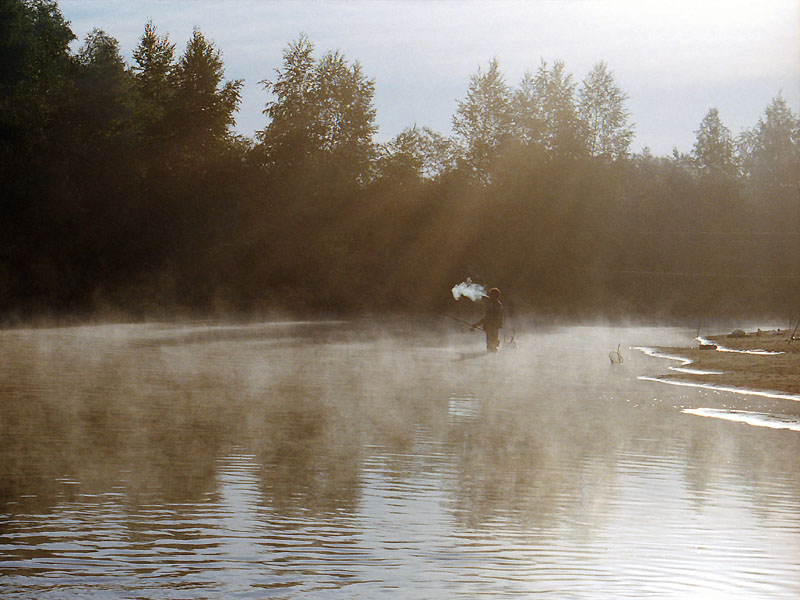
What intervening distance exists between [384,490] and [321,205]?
178ft

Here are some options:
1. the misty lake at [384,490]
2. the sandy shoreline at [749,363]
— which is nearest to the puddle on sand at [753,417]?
the misty lake at [384,490]

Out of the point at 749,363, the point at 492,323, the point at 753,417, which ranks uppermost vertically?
the point at 492,323

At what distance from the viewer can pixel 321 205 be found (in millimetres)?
63594

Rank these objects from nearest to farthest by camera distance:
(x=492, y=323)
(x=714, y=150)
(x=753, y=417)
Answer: (x=753, y=417) < (x=492, y=323) < (x=714, y=150)

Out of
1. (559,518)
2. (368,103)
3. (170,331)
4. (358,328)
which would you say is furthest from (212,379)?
(368,103)

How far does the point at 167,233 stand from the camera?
185 feet

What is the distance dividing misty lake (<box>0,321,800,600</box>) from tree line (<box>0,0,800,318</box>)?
109 ft

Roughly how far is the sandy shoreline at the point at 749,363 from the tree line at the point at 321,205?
27.6m

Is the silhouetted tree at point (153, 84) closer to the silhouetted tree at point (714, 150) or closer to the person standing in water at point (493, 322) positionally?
the person standing in water at point (493, 322)

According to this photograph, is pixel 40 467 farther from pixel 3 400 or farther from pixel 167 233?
pixel 167 233

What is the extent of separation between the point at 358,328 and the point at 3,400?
31.2 metres

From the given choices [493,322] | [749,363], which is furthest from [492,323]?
[749,363]

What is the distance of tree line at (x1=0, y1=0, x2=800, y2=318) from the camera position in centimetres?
5334

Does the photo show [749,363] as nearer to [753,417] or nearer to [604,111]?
[753,417]
